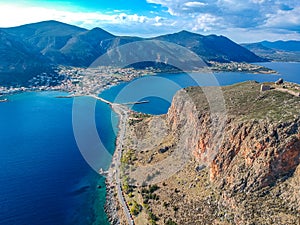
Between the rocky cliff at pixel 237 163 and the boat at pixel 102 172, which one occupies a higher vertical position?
the rocky cliff at pixel 237 163

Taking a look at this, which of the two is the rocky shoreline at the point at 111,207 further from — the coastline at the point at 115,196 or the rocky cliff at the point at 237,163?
the rocky cliff at the point at 237,163

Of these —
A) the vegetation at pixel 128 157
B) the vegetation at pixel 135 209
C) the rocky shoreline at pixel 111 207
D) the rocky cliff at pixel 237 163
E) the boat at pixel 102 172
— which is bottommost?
the rocky shoreline at pixel 111 207

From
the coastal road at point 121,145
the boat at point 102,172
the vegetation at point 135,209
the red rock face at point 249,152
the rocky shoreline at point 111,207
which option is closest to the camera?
the red rock face at point 249,152

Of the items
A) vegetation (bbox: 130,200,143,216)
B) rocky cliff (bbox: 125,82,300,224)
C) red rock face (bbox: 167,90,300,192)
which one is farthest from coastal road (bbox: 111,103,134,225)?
red rock face (bbox: 167,90,300,192)

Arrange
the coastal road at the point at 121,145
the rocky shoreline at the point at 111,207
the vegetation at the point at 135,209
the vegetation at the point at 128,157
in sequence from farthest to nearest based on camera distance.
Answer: the vegetation at the point at 128,157 < the coastal road at the point at 121,145 < the rocky shoreline at the point at 111,207 < the vegetation at the point at 135,209

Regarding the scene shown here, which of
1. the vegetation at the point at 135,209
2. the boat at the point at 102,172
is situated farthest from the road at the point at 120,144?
the boat at the point at 102,172

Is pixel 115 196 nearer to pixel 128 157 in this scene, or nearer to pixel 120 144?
Answer: pixel 128 157

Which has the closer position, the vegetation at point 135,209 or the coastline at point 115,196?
the vegetation at point 135,209

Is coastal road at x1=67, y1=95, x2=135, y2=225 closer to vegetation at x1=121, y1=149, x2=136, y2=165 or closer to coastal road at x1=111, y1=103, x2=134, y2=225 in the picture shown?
coastal road at x1=111, y1=103, x2=134, y2=225
